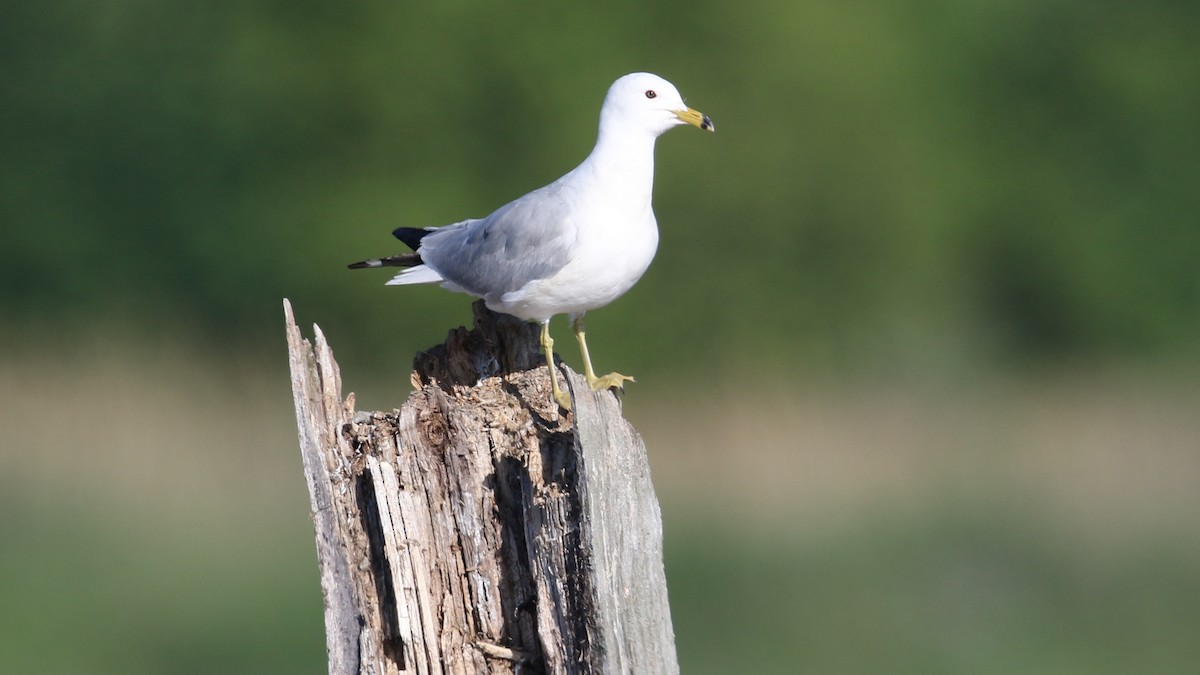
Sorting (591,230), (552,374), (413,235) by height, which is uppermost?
(413,235)

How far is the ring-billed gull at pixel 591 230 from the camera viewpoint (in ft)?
15.4

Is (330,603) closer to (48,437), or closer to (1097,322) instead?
(48,437)

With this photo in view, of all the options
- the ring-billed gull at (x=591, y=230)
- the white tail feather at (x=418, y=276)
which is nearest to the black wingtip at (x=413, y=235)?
the white tail feather at (x=418, y=276)

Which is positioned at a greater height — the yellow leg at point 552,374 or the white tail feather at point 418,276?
the white tail feather at point 418,276

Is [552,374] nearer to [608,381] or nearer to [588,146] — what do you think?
[608,381]

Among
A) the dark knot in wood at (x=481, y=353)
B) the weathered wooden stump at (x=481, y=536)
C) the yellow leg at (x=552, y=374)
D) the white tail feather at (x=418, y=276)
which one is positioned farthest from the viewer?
the white tail feather at (x=418, y=276)

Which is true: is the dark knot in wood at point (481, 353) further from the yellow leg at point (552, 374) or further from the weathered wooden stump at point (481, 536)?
the weathered wooden stump at point (481, 536)

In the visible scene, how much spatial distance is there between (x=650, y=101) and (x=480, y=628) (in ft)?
7.18

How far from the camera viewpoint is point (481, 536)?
3.37 meters

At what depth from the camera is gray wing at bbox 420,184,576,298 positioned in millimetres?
Answer: 4750

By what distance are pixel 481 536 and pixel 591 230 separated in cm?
156

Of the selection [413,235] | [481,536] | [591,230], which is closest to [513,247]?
[591,230]

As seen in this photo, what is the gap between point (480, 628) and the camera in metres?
3.34

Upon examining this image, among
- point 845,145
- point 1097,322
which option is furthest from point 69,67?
point 1097,322
